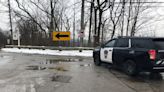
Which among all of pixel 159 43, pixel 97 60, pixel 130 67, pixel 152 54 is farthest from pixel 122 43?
pixel 97 60

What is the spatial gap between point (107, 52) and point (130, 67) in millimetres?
2174

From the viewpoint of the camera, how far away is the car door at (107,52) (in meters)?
11.4

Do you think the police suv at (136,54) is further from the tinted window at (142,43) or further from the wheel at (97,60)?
the wheel at (97,60)

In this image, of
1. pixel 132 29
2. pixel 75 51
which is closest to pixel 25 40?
pixel 75 51

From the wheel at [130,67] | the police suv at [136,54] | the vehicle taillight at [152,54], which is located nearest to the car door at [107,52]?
the police suv at [136,54]

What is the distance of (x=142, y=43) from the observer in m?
9.27

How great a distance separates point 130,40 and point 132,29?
2898 centimetres

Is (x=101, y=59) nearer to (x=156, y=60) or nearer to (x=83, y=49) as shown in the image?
(x=156, y=60)

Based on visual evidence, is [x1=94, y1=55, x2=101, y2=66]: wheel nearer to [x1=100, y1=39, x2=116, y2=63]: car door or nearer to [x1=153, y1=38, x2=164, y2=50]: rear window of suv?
[x1=100, y1=39, x2=116, y2=63]: car door

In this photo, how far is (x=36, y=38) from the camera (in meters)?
34.8

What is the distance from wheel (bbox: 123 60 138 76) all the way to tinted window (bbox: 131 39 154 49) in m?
0.74

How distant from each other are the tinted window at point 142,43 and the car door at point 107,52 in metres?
1.76

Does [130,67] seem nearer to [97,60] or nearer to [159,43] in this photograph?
[159,43]

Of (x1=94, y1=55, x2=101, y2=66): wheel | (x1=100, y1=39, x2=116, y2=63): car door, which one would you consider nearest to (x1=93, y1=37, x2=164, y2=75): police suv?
(x1=100, y1=39, x2=116, y2=63): car door
